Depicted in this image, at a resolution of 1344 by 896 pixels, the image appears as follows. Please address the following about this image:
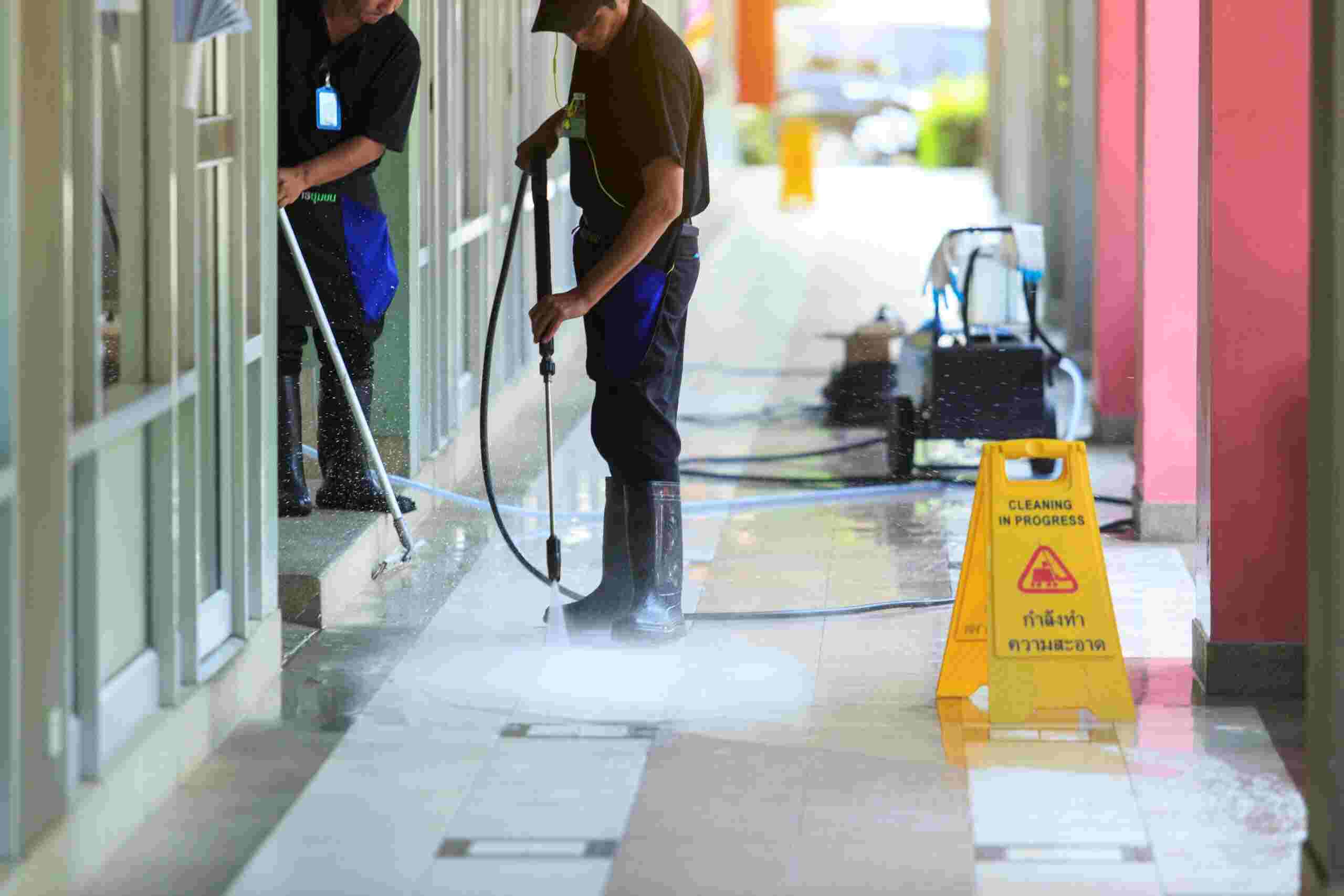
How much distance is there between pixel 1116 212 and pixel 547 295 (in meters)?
3.87

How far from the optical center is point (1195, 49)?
24.3ft

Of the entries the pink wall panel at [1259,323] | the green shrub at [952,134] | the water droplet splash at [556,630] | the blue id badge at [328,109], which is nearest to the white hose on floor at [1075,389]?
the pink wall panel at [1259,323]

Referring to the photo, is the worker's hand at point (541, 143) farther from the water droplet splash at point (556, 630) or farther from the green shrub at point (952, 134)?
the green shrub at point (952, 134)

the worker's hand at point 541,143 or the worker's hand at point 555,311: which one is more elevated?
the worker's hand at point 541,143

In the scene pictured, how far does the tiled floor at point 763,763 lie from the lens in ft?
12.9

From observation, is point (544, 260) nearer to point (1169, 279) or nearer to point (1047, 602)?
point (1047, 602)

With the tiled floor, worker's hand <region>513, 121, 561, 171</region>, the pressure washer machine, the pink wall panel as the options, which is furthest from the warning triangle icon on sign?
the pressure washer machine

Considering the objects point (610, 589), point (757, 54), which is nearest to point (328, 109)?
point (610, 589)

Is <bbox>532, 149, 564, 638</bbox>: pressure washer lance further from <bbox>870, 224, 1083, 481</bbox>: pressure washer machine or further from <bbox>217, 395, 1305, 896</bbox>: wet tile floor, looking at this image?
<bbox>870, 224, 1083, 481</bbox>: pressure washer machine

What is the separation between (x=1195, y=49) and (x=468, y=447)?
2.87 m

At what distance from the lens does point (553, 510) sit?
5977 millimetres

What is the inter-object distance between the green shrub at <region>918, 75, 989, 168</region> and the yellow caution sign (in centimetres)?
2637

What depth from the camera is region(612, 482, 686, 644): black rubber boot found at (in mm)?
5715

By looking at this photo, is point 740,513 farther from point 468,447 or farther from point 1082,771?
point 1082,771
